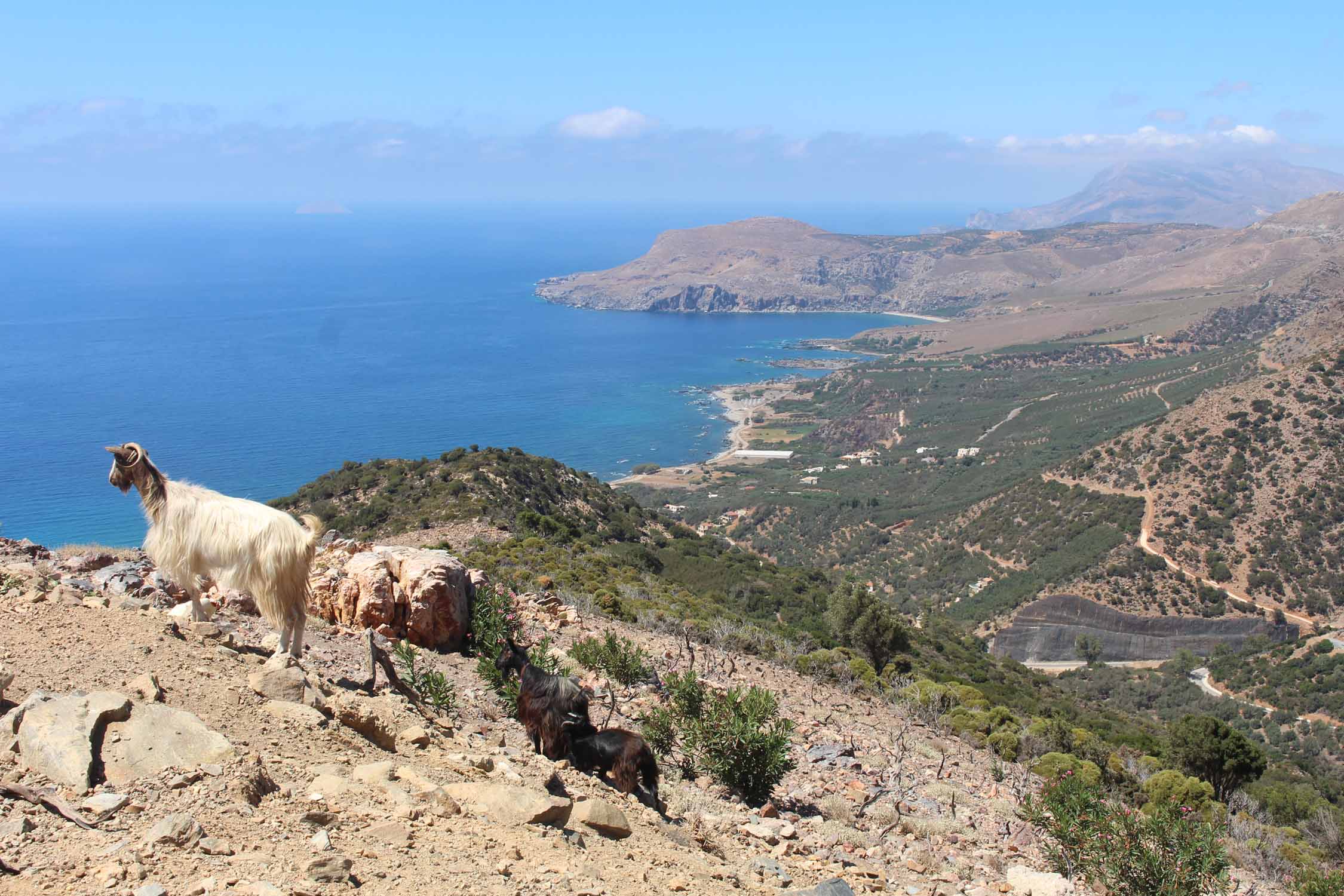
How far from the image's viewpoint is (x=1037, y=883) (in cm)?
653

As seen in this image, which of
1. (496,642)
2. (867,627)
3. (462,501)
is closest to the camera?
(496,642)

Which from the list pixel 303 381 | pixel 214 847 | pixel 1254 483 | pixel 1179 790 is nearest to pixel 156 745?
pixel 214 847

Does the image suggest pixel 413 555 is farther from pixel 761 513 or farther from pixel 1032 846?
pixel 761 513

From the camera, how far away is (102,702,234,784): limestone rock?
4391 millimetres

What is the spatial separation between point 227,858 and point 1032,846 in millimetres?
6843

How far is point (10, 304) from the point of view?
466 feet

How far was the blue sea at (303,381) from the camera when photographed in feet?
234

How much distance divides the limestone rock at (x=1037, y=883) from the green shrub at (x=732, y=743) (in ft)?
6.34

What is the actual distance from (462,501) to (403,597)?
17.1m

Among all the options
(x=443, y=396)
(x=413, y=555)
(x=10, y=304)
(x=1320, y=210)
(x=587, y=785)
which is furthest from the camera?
(x=1320, y=210)

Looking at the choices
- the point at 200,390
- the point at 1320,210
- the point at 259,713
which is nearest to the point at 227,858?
the point at 259,713

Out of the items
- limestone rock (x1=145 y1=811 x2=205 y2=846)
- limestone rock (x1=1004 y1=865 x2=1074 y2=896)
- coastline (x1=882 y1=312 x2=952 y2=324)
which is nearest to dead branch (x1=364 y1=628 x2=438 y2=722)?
limestone rock (x1=145 y1=811 x2=205 y2=846)

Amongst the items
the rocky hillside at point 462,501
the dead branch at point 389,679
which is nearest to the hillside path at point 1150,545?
the rocky hillside at point 462,501

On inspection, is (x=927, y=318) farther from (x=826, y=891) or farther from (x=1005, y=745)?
(x=826, y=891)
